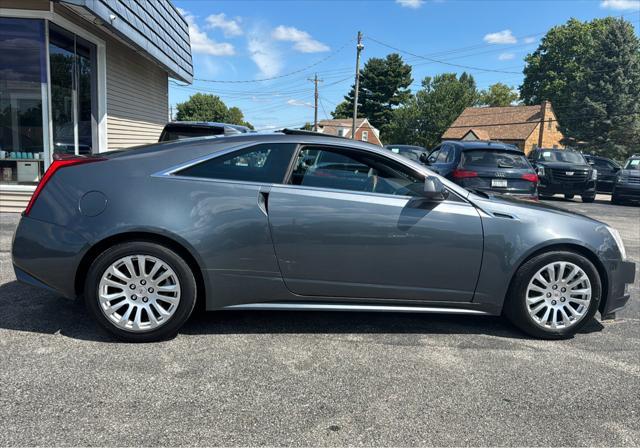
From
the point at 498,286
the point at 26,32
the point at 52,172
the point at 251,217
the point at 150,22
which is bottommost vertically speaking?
the point at 498,286

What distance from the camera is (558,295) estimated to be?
384 centimetres

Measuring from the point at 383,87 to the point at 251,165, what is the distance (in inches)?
3114

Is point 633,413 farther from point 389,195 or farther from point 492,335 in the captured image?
point 389,195

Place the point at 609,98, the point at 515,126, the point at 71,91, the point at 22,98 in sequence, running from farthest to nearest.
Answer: the point at 515,126
the point at 609,98
the point at 71,91
the point at 22,98

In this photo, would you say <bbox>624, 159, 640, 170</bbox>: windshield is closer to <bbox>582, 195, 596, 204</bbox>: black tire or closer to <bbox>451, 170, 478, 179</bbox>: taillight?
<bbox>582, 195, 596, 204</bbox>: black tire

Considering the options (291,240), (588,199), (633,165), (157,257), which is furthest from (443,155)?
(633,165)

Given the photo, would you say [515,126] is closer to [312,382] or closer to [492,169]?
[492,169]

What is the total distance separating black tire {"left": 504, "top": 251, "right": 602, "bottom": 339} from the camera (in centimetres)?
375

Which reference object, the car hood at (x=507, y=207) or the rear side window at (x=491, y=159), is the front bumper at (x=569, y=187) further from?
the car hood at (x=507, y=207)

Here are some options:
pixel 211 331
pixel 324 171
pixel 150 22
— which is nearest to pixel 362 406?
pixel 211 331

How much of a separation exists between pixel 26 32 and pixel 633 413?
9088 mm

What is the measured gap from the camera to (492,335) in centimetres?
396

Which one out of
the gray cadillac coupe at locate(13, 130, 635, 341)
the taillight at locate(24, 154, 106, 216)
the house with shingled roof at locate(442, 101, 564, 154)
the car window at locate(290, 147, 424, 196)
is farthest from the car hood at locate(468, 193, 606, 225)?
the house with shingled roof at locate(442, 101, 564, 154)

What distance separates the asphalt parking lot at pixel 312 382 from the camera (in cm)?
254
